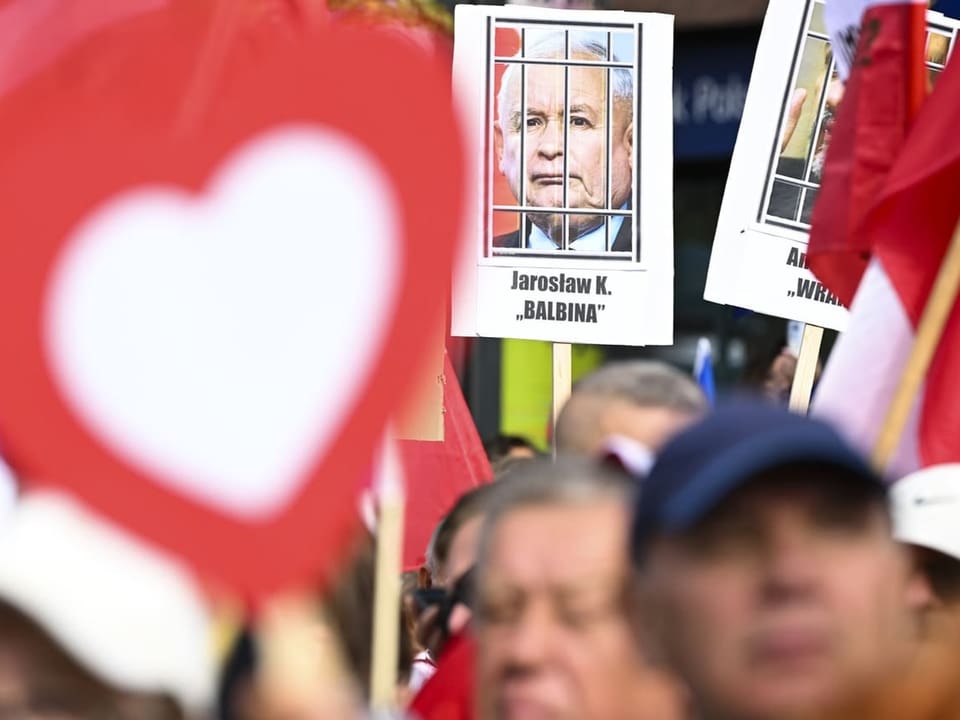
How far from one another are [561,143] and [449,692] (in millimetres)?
3196

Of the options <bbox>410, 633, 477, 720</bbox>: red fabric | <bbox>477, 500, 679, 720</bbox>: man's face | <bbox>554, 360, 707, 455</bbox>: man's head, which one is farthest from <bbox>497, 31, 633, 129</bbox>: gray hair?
<bbox>477, 500, 679, 720</bbox>: man's face

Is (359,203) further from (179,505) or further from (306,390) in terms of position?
(179,505)

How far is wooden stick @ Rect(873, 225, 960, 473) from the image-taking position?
11.3ft

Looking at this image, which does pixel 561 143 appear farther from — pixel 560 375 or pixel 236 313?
pixel 236 313

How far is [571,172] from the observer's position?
6332mm

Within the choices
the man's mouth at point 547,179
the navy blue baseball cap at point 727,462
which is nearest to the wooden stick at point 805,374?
the man's mouth at point 547,179

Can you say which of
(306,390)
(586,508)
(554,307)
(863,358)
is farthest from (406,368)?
(554,307)

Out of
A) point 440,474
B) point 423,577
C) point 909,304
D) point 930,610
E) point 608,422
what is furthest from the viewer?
point 440,474

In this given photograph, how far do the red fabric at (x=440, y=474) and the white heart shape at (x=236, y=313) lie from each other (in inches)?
167

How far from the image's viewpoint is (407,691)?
4.34 meters

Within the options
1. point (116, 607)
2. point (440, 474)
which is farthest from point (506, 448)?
point (116, 607)

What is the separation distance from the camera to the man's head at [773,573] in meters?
1.83

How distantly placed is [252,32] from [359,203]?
1.18 metres

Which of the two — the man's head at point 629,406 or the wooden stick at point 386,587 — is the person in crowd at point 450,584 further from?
the wooden stick at point 386,587
